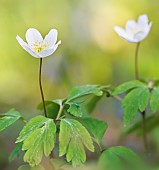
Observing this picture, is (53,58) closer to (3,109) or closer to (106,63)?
(106,63)

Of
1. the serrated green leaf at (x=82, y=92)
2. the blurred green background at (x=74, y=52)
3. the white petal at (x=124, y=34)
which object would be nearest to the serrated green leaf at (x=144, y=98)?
the serrated green leaf at (x=82, y=92)

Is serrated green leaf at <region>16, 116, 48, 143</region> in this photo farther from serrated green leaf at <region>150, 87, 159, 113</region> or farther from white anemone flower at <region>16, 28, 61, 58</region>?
serrated green leaf at <region>150, 87, 159, 113</region>

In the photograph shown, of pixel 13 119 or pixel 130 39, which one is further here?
pixel 130 39

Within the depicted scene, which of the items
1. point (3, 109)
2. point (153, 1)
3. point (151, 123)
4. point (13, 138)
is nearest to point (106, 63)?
point (153, 1)

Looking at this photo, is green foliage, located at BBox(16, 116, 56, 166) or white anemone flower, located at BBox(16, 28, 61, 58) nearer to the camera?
green foliage, located at BBox(16, 116, 56, 166)

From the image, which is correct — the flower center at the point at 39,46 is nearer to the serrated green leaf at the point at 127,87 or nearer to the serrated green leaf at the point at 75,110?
the serrated green leaf at the point at 75,110

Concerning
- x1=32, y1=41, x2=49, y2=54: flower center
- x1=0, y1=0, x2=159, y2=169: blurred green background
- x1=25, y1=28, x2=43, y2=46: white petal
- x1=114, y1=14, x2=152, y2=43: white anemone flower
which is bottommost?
x1=0, y1=0, x2=159, y2=169: blurred green background

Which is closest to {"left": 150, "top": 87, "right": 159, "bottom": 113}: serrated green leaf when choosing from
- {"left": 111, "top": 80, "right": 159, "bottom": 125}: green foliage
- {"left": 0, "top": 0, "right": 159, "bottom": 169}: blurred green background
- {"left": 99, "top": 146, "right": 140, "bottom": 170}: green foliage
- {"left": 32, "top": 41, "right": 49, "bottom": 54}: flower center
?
{"left": 111, "top": 80, "right": 159, "bottom": 125}: green foliage
